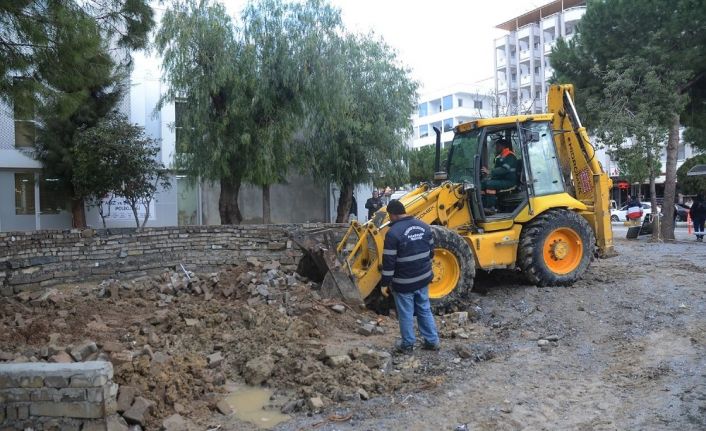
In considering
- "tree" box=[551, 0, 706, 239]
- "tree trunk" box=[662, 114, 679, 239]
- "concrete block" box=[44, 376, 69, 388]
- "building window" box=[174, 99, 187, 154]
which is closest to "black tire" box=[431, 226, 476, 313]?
"concrete block" box=[44, 376, 69, 388]

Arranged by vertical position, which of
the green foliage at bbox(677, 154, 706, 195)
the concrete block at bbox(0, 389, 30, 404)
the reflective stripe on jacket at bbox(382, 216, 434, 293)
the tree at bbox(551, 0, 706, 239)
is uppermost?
the tree at bbox(551, 0, 706, 239)

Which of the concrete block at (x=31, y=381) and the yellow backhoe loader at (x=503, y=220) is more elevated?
the yellow backhoe loader at (x=503, y=220)

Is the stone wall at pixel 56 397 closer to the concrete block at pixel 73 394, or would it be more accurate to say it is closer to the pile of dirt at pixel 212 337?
the concrete block at pixel 73 394

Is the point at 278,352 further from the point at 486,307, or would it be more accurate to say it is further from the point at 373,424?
the point at 486,307

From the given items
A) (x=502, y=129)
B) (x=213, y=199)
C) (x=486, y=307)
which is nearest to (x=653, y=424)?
(x=486, y=307)

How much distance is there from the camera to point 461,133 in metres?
9.34

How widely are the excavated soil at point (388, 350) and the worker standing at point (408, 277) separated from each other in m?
0.23

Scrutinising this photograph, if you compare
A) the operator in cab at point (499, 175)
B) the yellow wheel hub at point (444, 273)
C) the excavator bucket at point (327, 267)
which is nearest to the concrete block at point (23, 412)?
the excavator bucket at point (327, 267)

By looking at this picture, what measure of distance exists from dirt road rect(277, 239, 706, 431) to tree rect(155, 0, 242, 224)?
7853 millimetres

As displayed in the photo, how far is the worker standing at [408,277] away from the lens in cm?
629

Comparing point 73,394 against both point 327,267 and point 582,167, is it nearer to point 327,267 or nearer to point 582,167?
point 327,267

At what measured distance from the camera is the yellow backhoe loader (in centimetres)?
791

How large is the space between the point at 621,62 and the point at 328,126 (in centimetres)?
834

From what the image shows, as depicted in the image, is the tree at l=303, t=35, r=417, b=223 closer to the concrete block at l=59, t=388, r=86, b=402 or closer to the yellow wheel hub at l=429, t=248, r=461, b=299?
the yellow wheel hub at l=429, t=248, r=461, b=299
